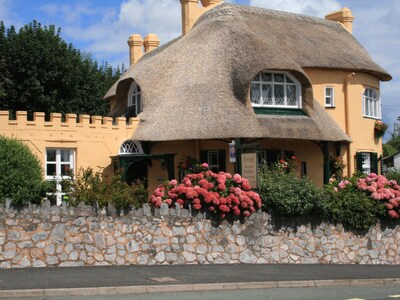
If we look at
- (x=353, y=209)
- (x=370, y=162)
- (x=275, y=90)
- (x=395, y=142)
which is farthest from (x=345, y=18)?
(x=395, y=142)

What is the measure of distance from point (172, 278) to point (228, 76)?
38.8 ft

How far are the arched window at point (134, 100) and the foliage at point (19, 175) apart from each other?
988cm

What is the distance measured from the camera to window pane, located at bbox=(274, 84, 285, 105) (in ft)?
86.3

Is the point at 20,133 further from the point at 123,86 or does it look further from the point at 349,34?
the point at 349,34

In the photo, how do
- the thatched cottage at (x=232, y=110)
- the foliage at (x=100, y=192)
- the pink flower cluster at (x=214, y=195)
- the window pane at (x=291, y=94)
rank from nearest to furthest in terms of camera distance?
the foliage at (x=100, y=192)
the pink flower cluster at (x=214, y=195)
the thatched cottage at (x=232, y=110)
the window pane at (x=291, y=94)

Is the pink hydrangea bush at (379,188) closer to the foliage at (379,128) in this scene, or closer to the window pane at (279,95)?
the window pane at (279,95)

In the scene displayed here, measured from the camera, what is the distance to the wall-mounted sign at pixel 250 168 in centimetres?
2069

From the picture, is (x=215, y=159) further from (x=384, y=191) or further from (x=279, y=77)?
(x=384, y=191)

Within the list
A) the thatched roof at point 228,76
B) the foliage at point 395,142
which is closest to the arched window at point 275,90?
the thatched roof at point 228,76

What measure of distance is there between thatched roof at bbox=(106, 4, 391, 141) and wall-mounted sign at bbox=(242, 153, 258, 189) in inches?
115

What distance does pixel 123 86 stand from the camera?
95.6ft

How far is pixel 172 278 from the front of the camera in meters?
15.3

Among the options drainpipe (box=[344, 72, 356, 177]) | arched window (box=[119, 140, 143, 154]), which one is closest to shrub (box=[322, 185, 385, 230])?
drainpipe (box=[344, 72, 356, 177])

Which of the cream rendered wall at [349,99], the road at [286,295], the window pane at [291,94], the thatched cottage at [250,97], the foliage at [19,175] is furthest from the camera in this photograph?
the cream rendered wall at [349,99]
